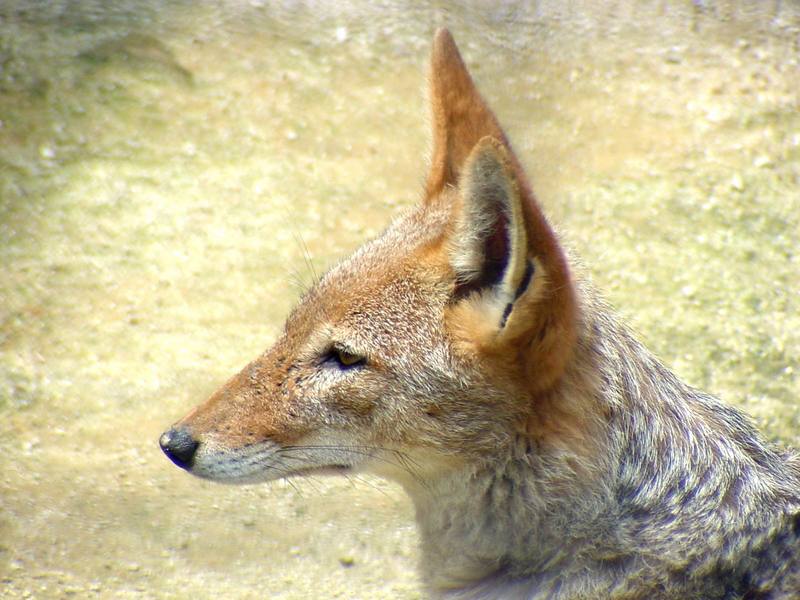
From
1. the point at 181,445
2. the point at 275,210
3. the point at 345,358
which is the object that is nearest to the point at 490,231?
the point at 345,358

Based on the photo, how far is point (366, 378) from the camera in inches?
137

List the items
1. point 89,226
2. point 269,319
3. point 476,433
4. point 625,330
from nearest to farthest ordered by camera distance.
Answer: point 476,433 < point 625,330 < point 269,319 < point 89,226

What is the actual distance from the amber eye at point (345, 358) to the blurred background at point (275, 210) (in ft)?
4.81

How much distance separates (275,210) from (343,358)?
3.48m

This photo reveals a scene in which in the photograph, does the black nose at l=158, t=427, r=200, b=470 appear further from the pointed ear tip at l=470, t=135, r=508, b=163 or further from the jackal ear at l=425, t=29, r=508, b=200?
the pointed ear tip at l=470, t=135, r=508, b=163

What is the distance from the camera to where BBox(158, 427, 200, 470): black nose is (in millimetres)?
3562

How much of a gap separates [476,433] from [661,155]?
14.5 feet

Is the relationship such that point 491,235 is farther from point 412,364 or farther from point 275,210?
point 275,210

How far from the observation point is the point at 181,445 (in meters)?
3.56

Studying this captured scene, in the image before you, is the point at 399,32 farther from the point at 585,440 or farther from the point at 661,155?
the point at 585,440

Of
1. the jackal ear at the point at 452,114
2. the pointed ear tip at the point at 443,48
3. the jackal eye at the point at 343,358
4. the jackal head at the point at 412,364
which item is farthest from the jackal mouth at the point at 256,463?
the pointed ear tip at the point at 443,48

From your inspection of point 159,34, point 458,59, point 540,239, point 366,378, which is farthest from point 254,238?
point 540,239

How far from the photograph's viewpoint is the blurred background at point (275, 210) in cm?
509

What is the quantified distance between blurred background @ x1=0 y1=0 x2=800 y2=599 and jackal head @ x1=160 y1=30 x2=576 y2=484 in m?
1.35
